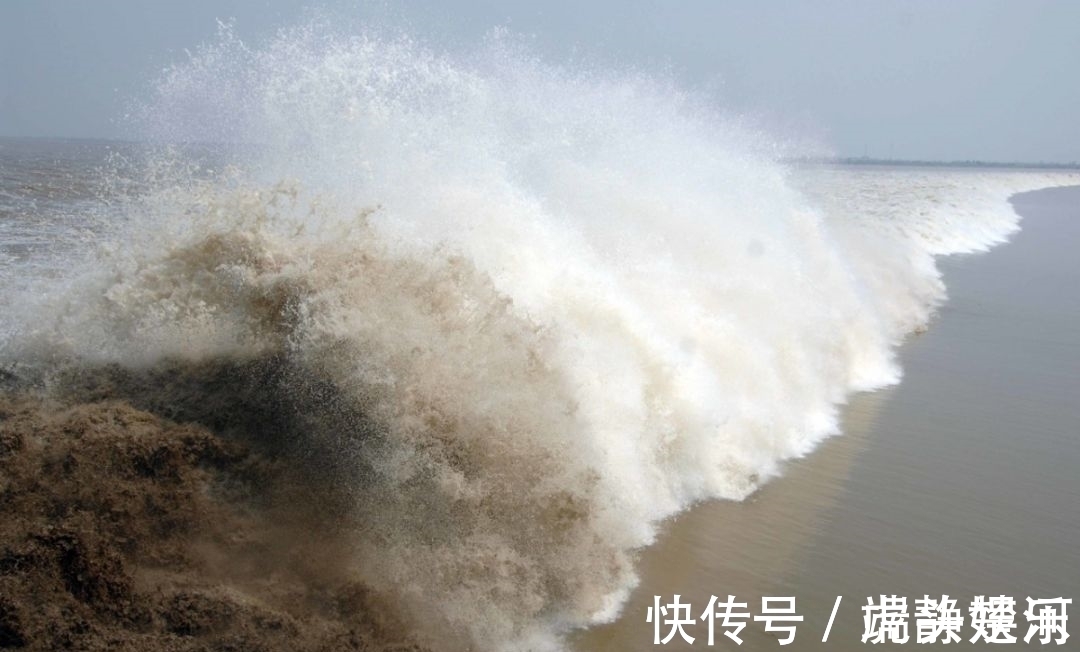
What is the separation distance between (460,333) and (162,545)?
2147mm

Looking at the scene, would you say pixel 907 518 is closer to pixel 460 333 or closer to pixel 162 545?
pixel 460 333

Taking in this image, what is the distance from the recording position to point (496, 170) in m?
8.87

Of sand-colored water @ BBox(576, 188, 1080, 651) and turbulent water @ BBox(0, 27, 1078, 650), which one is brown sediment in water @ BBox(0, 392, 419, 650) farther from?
sand-colored water @ BBox(576, 188, 1080, 651)

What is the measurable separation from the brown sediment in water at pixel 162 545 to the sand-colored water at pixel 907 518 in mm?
1464

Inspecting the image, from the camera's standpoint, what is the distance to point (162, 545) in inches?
171

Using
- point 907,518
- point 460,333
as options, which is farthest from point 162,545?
point 907,518

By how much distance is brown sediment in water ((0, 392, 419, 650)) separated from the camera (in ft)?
12.6

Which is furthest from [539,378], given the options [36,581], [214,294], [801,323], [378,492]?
[801,323]

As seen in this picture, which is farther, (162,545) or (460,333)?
(460,333)

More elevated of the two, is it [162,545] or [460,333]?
[460,333]

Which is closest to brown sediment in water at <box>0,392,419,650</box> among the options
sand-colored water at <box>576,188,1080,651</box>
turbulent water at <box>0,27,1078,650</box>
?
turbulent water at <box>0,27,1078,650</box>

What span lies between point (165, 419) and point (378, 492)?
4.67ft

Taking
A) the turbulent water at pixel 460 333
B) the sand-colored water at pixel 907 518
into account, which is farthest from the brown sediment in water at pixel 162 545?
the sand-colored water at pixel 907 518

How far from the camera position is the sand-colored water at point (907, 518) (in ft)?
16.9
